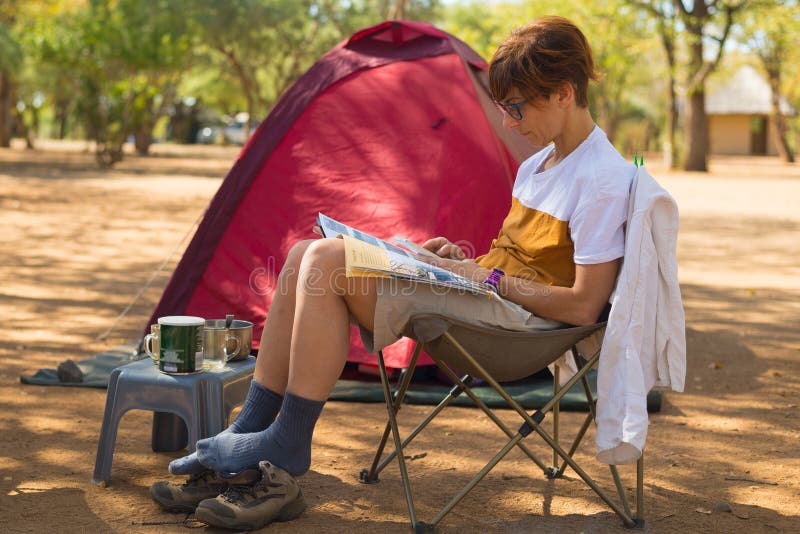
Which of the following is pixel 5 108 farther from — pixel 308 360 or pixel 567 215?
pixel 567 215

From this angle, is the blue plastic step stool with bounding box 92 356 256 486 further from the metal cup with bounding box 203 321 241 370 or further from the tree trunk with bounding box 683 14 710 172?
the tree trunk with bounding box 683 14 710 172

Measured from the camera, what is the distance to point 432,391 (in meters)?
3.98

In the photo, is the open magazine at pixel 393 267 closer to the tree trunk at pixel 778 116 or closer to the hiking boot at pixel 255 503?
the hiking boot at pixel 255 503

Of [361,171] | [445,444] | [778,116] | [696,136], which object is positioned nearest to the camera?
[445,444]

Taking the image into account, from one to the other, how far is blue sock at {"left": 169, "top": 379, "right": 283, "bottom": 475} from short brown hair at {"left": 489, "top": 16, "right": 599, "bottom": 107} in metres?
1.02

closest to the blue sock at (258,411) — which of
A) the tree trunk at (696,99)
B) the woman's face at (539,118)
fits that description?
the woman's face at (539,118)

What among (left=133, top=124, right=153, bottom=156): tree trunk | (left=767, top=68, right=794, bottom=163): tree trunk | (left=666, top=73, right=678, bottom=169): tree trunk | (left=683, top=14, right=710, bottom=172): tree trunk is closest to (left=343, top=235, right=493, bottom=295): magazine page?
(left=683, top=14, right=710, bottom=172): tree trunk

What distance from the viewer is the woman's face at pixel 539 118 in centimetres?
253

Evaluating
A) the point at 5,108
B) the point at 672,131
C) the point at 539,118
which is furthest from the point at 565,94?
the point at 5,108

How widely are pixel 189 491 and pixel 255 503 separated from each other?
0.25 metres

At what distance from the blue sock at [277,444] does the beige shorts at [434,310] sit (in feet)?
0.82

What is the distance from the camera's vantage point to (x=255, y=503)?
2.44 metres

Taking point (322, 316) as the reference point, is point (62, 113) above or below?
above

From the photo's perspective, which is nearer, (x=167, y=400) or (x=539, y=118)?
(x=539, y=118)
